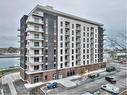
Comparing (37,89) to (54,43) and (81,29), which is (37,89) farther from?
(81,29)

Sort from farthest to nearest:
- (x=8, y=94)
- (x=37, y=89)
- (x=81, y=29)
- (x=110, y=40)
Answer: (x=81, y=29) → (x=37, y=89) → (x=8, y=94) → (x=110, y=40)

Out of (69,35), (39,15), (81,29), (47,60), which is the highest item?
(39,15)

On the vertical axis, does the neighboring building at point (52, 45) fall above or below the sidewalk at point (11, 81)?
above

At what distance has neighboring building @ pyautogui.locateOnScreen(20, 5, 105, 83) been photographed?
2708 cm

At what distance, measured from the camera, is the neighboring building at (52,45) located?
27.1 m

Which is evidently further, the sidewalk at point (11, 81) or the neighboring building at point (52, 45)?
the neighboring building at point (52, 45)

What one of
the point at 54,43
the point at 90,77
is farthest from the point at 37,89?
the point at 90,77

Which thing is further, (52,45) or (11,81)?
(52,45)

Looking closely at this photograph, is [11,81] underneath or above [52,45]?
underneath

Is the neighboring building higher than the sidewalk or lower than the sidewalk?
higher

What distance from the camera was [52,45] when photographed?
2938 centimetres

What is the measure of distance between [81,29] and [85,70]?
1525cm

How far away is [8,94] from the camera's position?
20625 mm

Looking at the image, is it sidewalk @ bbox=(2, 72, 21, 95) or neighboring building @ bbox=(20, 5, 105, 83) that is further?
neighboring building @ bbox=(20, 5, 105, 83)
